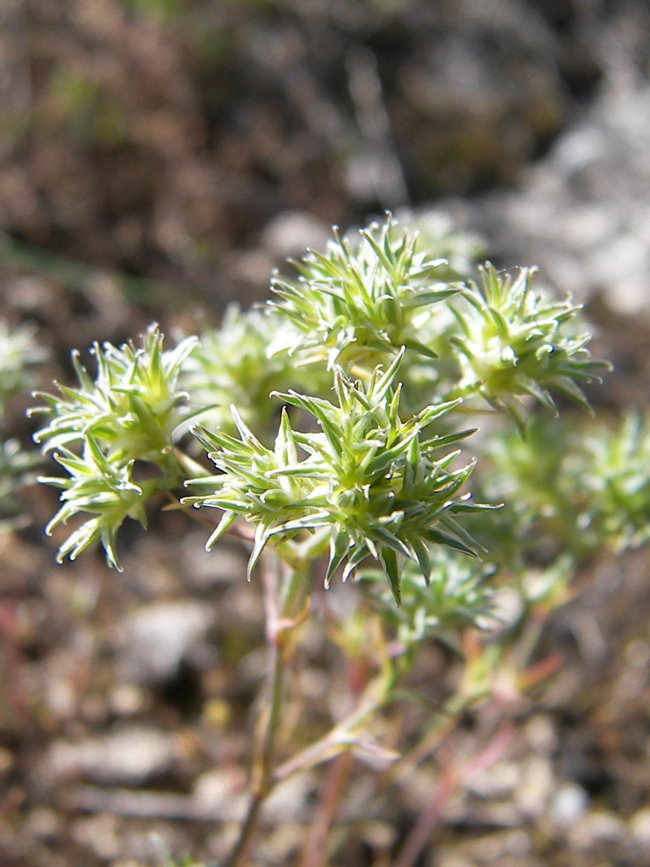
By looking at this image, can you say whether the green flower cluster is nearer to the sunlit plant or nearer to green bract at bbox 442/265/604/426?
the sunlit plant

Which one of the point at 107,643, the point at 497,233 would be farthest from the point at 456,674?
the point at 497,233

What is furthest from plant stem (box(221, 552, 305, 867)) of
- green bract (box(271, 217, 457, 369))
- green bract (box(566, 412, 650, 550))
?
green bract (box(566, 412, 650, 550))

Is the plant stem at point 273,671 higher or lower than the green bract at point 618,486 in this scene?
lower

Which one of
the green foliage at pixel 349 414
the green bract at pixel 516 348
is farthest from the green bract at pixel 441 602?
the green bract at pixel 516 348

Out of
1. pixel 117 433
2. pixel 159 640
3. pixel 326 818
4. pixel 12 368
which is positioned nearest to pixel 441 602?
pixel 117 433

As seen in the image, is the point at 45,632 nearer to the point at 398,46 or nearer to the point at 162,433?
the point at 162,433

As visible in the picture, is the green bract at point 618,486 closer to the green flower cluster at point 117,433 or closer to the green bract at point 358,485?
the green bract at point 358,485
